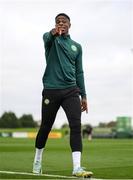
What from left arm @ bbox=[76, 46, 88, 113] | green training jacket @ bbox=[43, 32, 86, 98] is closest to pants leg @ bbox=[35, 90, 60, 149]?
green training jacket @ bbox=[43, 32, 86, 98]

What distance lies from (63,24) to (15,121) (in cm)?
12937

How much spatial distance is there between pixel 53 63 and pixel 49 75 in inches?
7.3

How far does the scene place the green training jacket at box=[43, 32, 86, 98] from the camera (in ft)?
30.2

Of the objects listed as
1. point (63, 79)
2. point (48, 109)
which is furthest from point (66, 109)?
point (63, 79)

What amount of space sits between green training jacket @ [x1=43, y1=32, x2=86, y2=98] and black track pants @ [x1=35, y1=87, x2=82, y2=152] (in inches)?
4.0

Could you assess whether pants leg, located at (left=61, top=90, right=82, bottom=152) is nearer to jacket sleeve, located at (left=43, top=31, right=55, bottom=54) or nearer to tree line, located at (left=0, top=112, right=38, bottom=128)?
jacket sleeve, located at (left=43, top=31, right=55, bottom=54)

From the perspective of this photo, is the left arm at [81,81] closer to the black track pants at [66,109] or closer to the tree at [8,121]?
the black track pants at [66,109]

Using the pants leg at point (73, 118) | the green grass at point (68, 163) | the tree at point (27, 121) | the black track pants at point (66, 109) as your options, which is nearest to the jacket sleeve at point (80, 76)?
the black track pants at point (66, 109)

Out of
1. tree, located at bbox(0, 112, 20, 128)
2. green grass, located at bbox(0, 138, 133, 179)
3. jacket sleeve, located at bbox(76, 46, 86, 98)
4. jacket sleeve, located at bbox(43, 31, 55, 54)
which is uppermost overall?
tree, located at bbox(0, 112, 20, 128)

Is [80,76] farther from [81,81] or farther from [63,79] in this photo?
[63,79]

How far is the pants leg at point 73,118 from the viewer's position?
9.15 m

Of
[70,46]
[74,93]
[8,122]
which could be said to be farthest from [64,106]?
[8,122]

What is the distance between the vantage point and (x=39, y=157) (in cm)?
962

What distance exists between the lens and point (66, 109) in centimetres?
921
